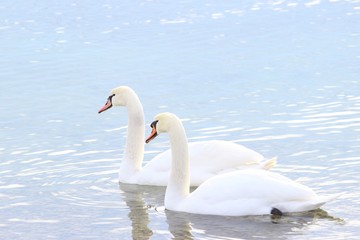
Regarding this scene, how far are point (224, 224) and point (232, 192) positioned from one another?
256 mm

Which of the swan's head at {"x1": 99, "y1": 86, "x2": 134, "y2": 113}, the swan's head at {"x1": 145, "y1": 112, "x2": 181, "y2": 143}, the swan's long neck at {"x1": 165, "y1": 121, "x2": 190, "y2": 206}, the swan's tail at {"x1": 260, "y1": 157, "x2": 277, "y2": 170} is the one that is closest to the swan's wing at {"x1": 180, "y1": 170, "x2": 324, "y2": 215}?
the swan's long neck at {"x1": 165, "y1": 121, "x2": 190, "y2": 206}

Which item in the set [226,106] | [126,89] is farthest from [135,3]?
[126,89]

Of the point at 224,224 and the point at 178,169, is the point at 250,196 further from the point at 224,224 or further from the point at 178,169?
the point at 178,169

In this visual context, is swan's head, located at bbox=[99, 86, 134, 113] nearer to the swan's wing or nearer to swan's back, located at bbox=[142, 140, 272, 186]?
swan's back, located at bbox=[142, 140, 272, 186]

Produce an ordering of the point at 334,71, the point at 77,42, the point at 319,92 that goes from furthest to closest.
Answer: the point at 77,42, the point at 334,71, the point at 319,92

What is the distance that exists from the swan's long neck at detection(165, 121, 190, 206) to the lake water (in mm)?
153

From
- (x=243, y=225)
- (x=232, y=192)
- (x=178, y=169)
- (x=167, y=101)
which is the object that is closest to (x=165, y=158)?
(x=178, y=169)

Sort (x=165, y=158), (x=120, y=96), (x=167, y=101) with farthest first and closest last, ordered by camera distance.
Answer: (x=167, y=101), (x=120, y=96), (x=165, y=158)

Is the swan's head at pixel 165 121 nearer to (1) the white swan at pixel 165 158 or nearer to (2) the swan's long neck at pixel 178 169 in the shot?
(2) the swan's long neck at pixel 178 169

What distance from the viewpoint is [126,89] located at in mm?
9508

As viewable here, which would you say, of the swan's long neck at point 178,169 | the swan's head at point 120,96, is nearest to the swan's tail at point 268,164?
the swan's long neck at point 178,169

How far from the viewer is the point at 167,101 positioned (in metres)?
12.1

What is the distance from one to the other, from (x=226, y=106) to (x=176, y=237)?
4.25m

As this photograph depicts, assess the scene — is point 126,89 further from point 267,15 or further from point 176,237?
point 267,15
